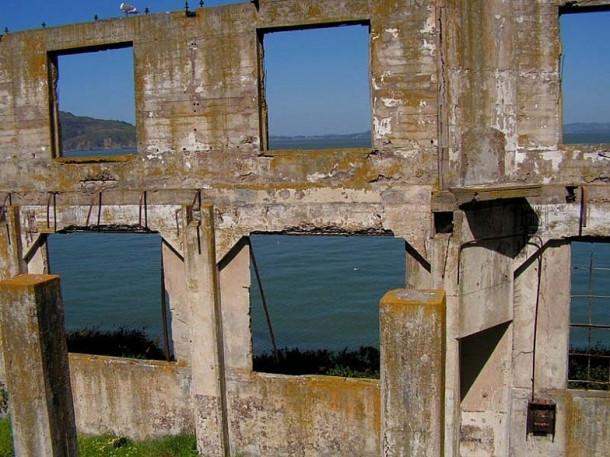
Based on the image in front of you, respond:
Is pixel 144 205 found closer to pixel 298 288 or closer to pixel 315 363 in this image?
pixel 315 363

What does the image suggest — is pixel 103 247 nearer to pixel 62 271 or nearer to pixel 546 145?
pixel 62 271

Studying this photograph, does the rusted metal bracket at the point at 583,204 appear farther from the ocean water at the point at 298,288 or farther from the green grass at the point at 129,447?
the ocean water at the point at 298,288

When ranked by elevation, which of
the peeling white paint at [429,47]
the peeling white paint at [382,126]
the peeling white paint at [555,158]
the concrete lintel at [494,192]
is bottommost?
the concrete lintel at [494,192]

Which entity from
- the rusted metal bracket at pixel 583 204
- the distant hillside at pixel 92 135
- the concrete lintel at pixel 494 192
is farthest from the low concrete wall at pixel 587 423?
the distant hillside at pixel 92 135

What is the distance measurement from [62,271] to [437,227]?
17.9 metres

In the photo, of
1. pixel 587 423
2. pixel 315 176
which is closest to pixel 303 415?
pixel 315 176

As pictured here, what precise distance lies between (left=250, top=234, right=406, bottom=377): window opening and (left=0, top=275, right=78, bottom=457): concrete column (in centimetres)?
510

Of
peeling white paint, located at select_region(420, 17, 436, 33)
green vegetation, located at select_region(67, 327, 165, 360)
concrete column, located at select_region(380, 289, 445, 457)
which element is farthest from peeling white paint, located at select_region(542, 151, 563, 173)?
green vegetation, located at select_region(67, 327, 165, 360)

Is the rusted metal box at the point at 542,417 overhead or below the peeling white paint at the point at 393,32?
below

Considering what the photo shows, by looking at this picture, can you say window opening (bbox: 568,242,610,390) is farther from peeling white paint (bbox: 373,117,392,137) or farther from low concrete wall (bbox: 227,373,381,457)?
peeling white paint (bbox: 373,117,392,137)

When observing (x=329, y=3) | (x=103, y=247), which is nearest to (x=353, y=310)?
(x=329, y=3)

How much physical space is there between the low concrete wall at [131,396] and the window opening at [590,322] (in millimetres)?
5115

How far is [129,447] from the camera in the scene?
8.82 metres

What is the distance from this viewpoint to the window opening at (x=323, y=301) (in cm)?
988
